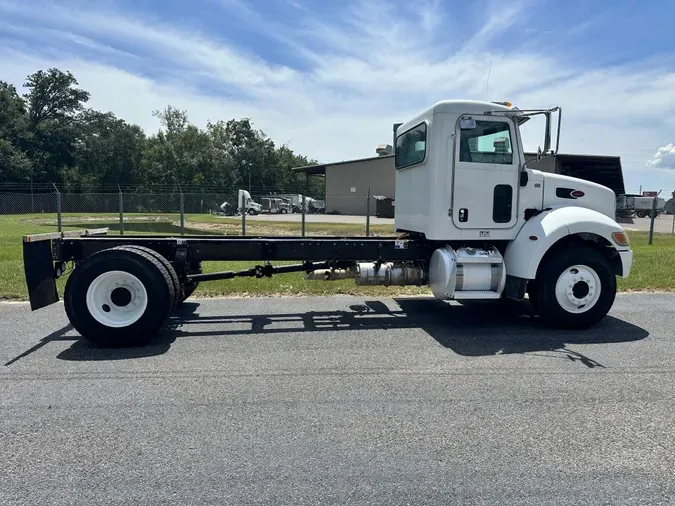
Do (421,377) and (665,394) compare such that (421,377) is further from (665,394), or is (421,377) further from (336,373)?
(665,394)

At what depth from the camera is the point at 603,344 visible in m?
5.66

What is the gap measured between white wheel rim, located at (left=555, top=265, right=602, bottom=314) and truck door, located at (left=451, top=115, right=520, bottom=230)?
0.98 meters

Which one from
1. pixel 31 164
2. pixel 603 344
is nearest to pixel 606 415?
pixel 603 344

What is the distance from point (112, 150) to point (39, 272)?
63515mm

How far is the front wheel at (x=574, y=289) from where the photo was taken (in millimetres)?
6207

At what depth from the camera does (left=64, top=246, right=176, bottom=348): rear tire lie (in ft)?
17.9

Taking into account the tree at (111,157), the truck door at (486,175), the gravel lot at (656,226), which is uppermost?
the tree at (111,157)

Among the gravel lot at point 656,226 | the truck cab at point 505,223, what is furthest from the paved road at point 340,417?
the gravel lot at point 656,226

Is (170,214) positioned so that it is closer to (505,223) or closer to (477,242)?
(477,242)

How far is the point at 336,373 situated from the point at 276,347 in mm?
1080

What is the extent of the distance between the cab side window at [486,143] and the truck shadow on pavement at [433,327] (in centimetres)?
219

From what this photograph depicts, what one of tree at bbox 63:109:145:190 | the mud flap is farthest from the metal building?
the mud flap

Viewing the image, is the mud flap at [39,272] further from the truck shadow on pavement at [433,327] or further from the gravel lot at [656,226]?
the gravel lot at [656,226]

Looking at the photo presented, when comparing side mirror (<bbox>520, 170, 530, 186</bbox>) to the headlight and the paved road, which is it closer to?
the headlight
